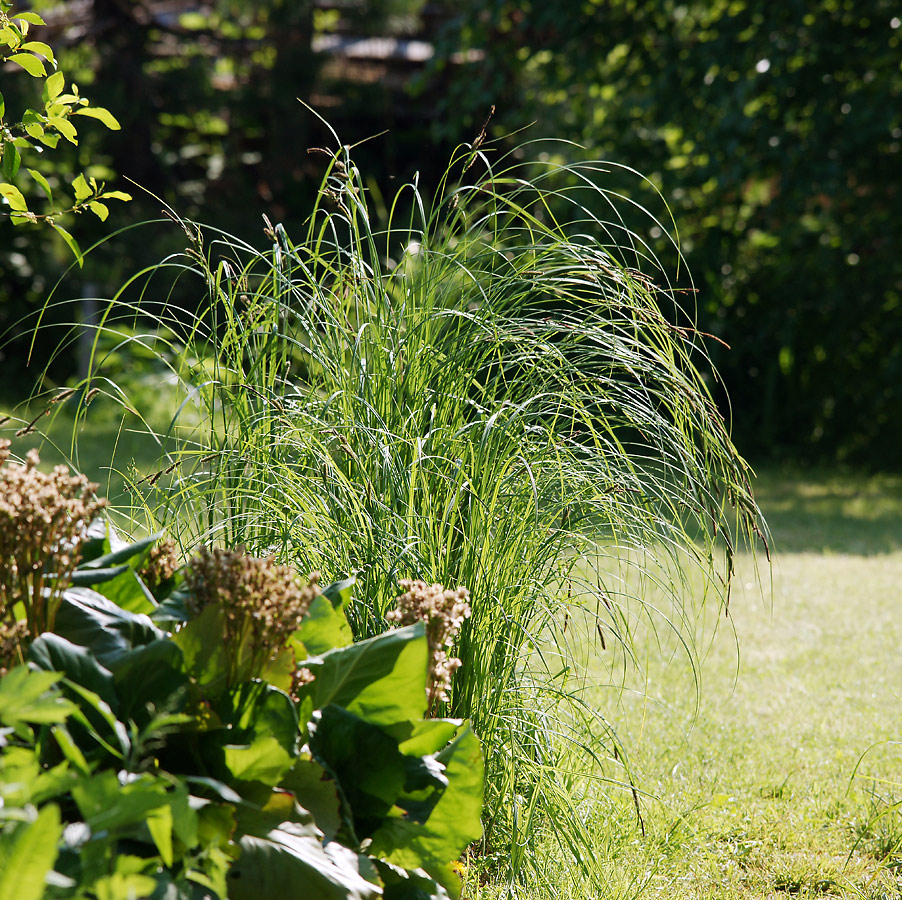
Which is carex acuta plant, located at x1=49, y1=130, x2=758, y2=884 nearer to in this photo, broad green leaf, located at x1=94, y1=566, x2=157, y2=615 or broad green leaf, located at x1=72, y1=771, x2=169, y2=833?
broad green leaf, located at x1=94, y1=566, x2=157, y2=615

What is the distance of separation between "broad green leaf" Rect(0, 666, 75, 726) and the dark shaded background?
6.77m

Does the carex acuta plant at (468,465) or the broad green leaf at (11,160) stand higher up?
the broad green leaf at (11,160)

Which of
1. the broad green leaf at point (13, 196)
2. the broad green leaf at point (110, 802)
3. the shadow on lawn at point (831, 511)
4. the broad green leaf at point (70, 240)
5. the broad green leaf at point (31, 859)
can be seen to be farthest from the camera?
the shadow on lawn at point (831, 511)

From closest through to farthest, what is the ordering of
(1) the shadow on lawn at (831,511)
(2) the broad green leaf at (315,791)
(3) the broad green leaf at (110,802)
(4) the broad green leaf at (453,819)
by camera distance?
(3) the broad green leaf at (110,802) < (2) the broad green leaf at (315,791) < (4) the broad green leaf at (453,819) < (1) the shadow on lawn at (831,511)

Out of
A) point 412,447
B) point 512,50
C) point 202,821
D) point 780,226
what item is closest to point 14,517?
point 202,821

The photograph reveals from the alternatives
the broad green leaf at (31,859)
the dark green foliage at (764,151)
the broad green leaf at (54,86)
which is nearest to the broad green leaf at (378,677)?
the broad green leaf at (31,859)

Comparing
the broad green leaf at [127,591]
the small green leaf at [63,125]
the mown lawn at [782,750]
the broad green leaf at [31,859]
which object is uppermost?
the small green leaf at [63,125]

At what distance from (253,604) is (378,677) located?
219 mm

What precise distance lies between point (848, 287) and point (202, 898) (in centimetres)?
762

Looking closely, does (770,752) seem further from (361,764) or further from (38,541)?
(38,541)

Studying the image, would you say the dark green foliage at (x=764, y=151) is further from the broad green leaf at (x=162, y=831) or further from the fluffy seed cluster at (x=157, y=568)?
the broad green leaf at (x=162, y=831)

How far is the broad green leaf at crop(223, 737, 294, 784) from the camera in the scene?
114 cm

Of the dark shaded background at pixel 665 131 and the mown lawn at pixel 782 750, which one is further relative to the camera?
the dark shaded background at pixel 665 131

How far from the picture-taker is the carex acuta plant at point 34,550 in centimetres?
114
